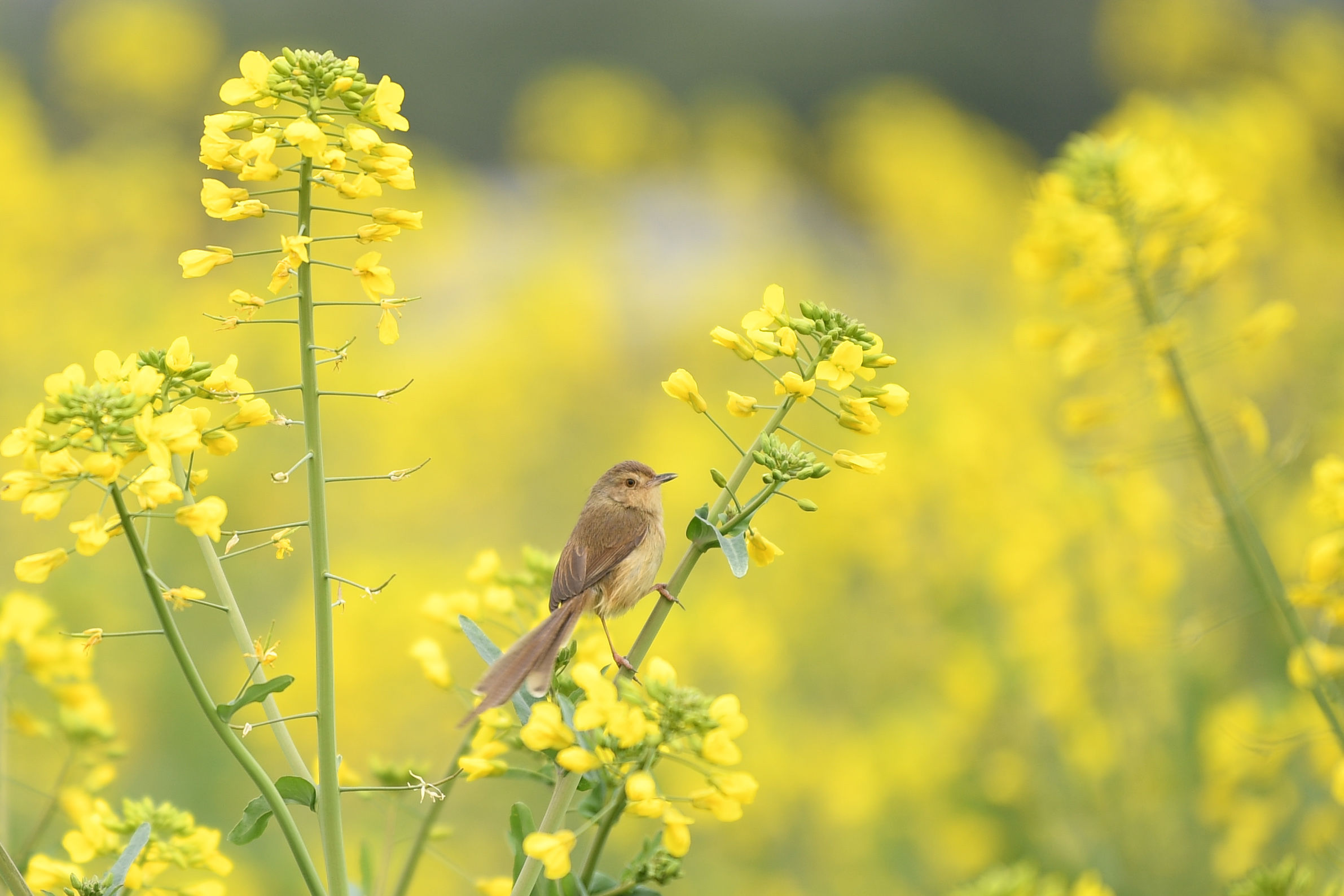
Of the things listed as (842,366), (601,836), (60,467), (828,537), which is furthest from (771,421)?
(828,537)

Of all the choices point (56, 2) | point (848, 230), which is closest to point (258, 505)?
point (848, 230)

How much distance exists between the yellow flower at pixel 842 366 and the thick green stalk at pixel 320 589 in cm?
80

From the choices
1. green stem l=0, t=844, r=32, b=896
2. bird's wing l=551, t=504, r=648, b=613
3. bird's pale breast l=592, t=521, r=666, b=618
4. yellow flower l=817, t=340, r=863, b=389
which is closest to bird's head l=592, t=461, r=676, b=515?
bird's wing l=551, t=504, r=648, b=613

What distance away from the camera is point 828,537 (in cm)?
624

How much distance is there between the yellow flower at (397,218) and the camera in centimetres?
188

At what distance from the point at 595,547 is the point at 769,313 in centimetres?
74

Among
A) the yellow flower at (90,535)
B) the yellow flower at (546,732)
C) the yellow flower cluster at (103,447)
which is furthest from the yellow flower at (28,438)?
the yellow flower at (546,732)

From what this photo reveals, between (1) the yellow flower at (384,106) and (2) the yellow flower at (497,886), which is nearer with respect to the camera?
(1) the yellow flower at (384,106)

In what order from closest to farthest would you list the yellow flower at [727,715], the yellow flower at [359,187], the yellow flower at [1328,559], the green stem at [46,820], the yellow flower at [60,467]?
1. the yellow flower at [60,467]
2. the yellow flower at [727,715]
3. the yellow flower at [359,187]
4. the green stem at [46,820]
5. the yellow flower at [1328,559]

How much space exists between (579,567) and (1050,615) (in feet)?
9.19

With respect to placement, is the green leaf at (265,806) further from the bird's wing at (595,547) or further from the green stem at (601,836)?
the bird's wing at (595,547)

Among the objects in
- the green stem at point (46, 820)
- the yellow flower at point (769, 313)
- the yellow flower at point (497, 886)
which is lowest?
the yellow flower at point (497, 886)

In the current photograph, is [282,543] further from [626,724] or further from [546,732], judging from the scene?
[626,724]

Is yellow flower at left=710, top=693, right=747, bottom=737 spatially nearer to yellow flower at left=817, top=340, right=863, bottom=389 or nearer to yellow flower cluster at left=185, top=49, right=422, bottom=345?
yellow flower at left=817, top=340, right=863, bottom=389
